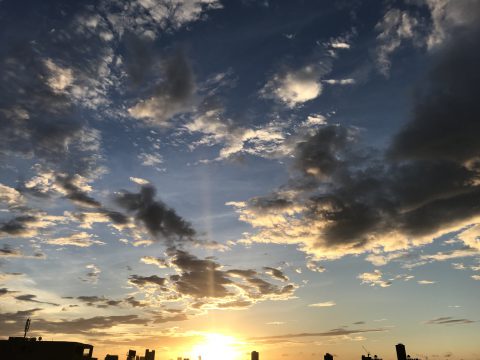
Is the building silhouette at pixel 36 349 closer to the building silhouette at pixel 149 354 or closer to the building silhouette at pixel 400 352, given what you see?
the building silhouette at pixel 149 354

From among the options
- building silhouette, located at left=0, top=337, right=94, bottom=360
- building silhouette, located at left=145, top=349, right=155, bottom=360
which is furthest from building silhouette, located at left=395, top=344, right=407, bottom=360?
building silhouette, located at left=145, top=349, right=155, bottom=360

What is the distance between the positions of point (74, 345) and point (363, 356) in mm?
62996

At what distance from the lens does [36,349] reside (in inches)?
2522

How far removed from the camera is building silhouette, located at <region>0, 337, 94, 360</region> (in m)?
63.2

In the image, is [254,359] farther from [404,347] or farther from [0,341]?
[0,341]

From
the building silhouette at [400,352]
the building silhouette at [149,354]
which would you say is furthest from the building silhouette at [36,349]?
the building silhouette at [400,352]

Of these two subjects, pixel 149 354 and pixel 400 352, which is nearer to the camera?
pixel 400 352

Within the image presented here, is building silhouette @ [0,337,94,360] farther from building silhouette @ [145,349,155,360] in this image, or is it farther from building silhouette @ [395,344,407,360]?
building silhouette @ [395,344,407,360]

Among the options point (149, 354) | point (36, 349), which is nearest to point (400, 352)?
point (36, 349)

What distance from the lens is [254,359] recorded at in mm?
90438

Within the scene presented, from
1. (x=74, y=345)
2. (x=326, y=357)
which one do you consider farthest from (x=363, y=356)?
(x=74, y=345)

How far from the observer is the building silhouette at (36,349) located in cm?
6325

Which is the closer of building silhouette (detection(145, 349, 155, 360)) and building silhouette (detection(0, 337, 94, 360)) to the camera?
building silhouette (detection(0, 337, 94, 360))

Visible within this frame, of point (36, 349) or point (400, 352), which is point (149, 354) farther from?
point (400, 352)
